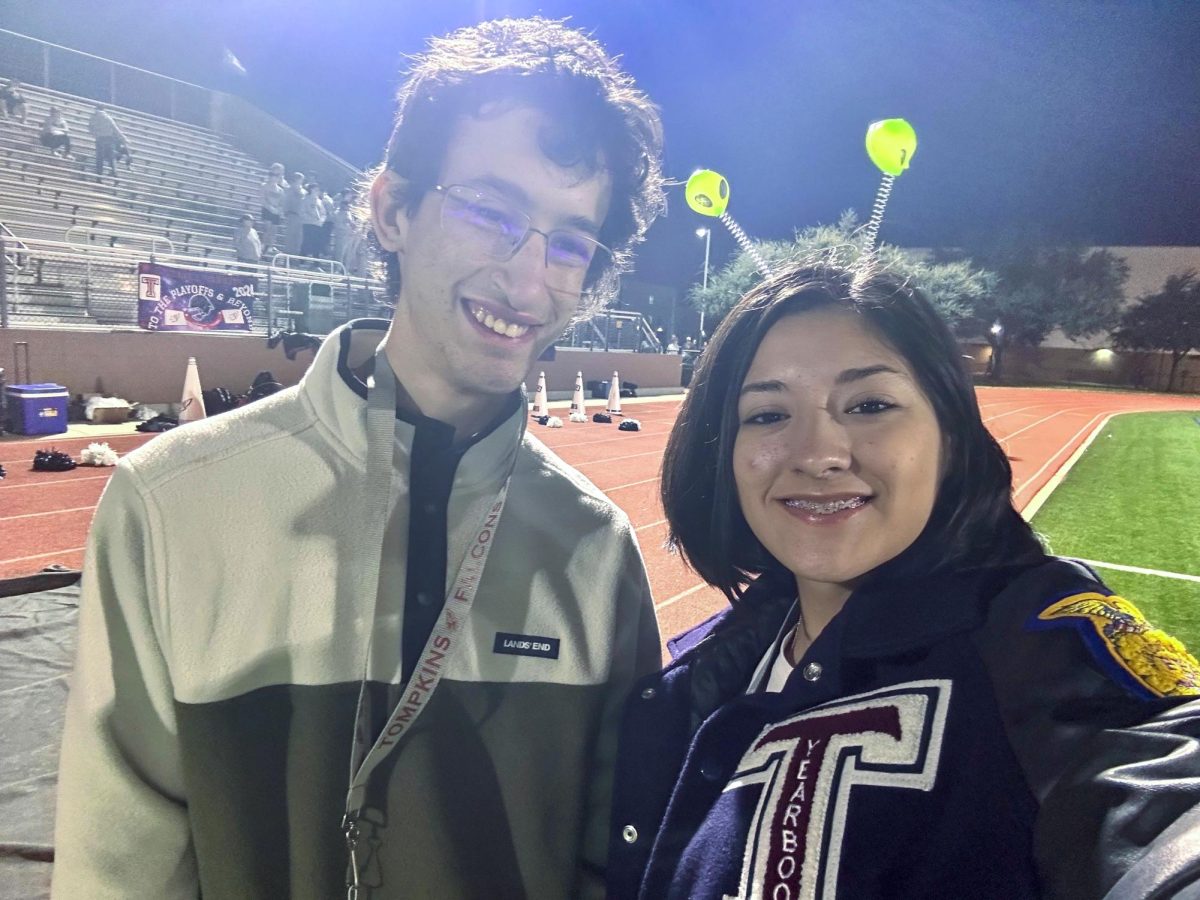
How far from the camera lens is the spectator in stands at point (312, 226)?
1931 centimetres

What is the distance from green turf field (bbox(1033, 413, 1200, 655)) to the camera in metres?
5.72

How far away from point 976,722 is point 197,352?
13.9 m

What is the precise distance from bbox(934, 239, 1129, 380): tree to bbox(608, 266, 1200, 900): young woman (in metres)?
49.1

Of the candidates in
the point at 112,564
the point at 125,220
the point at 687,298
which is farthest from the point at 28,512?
the point at 687,298

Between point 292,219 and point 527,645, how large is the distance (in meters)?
20.1

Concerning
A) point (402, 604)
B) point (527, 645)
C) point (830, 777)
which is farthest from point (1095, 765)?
point (402, 604)

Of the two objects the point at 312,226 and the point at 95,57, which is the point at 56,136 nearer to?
the point at 95,57

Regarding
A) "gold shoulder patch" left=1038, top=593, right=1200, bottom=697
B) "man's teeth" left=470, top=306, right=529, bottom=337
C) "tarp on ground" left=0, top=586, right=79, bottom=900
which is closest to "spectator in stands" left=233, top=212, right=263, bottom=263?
"tarp on ground" left=0, top=586, right=79, bottom=900

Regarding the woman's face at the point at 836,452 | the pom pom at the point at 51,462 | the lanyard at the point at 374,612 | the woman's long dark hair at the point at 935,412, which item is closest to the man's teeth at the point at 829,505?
the woman's face at the point at 836,452

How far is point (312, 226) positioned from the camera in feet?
63.9

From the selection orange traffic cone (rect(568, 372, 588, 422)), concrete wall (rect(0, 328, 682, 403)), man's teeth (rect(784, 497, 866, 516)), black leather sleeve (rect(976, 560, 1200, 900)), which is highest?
man's teeth (rect(784, 497, 866, 516))

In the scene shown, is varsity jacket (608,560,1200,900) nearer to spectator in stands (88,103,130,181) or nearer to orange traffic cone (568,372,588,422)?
orange traffic cone (568,372,588,422)

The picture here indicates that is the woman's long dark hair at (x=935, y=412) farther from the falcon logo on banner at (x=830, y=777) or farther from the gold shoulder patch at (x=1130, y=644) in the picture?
the falcon logo on banner at (x=830, y=777)

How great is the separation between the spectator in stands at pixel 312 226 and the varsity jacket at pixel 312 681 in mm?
19404
